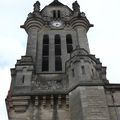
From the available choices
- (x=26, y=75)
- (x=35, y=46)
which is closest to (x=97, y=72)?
(x=26, y=75)

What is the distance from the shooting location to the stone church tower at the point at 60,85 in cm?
2050

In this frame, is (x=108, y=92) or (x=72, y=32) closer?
(x=108, y=92)

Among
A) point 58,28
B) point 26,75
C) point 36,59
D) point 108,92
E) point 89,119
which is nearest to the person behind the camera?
point 89,119

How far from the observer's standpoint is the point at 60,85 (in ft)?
76.9

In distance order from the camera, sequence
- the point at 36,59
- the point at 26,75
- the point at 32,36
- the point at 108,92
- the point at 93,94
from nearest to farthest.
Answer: the point at 93,94
the point at 108,92
the point at 26,75
the point at 36,59
the point at 32,36

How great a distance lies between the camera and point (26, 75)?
23812mm

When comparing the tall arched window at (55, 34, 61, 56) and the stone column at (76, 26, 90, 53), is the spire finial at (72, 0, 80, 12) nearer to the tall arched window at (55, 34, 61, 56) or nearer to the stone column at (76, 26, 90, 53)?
the stone column at (76, 26, 90, 53)

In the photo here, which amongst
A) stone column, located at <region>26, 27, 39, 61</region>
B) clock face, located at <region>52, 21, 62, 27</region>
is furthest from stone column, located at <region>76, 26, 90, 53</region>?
stone column, located at <region>26, 27, 39, 61</region>

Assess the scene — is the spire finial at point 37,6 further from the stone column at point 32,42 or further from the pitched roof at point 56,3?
the stone column at point 32,42

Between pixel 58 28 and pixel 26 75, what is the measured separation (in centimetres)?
1012

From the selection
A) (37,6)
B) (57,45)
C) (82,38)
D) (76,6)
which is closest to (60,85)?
(57,45)

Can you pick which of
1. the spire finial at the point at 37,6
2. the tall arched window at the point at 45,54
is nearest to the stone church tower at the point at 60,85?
the tall arched window at the point at 45,54

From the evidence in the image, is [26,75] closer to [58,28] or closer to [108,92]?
[108,92]

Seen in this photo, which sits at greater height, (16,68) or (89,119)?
(16,68)
